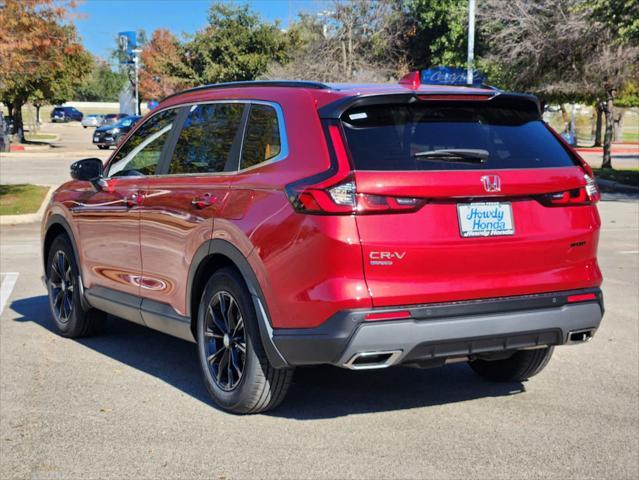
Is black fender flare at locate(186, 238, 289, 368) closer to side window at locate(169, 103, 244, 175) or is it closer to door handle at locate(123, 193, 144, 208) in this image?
side window at locate(169, 103, 244, 175)

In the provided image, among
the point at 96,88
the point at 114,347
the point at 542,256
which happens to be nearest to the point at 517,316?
the point at 542,256

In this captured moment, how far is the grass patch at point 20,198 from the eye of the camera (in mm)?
17344

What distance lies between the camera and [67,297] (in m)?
7.47

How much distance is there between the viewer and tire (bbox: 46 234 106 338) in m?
7.24

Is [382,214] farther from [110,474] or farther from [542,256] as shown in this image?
[110,474]

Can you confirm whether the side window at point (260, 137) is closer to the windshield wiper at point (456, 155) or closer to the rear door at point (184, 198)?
the rear door at point (184, 198)

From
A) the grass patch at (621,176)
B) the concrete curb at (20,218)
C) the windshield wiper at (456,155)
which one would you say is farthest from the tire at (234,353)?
the grass patch at (621,176)

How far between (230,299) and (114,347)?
2.28 metres

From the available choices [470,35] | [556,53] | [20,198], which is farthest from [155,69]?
[20,198]

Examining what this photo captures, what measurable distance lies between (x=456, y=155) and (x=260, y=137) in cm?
118

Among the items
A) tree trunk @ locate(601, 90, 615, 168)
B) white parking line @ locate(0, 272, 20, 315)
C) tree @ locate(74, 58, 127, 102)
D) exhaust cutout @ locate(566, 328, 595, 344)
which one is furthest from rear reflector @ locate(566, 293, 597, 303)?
tree @ locate(74, 58, 127, 102)

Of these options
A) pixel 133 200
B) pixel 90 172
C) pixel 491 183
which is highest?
pixel 491 183

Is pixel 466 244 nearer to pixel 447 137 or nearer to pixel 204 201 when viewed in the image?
pixel 447 137

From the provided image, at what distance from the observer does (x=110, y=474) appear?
4379 millimetres
